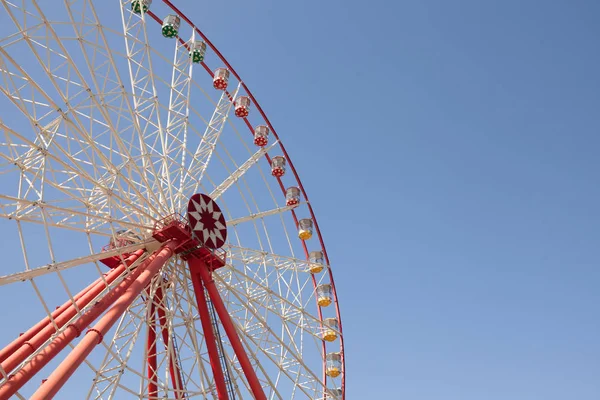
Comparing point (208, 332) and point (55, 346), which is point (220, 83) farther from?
point (55, 346)

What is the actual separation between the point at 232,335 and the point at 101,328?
4202 millimetres

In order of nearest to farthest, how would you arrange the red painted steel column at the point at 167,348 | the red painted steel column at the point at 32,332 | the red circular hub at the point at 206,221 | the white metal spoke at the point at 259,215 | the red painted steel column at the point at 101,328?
1. the red painted steel column at the point at 101,328
2. the red painted steel column at the point at 32,332
3. the red painted steel column at the point at 167,348
4. the red circular hub at the point at 206,221
5. the white metal spoke at the point at 259,215

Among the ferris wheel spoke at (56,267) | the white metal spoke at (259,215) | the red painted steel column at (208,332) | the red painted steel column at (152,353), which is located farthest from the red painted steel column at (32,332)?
the white metal spoke at (259,215)

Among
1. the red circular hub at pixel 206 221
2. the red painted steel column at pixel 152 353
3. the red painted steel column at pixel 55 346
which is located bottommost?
the red painted steel column at pixel 55 346

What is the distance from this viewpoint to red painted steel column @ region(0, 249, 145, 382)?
1296 centimetres

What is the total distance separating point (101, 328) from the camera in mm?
12734

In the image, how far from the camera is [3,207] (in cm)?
1457

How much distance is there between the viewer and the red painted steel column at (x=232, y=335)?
51.4 feet

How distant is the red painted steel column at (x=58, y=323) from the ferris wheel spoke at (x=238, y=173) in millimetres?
4731

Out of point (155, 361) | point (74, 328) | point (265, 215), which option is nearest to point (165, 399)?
point (155, 361)

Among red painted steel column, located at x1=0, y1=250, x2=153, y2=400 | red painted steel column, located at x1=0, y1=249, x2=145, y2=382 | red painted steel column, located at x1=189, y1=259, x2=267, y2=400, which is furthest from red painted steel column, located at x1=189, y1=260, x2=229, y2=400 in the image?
red painted steel column, located at x1=0, y1=250, x2=153, y2=400

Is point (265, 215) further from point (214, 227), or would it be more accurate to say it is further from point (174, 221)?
point (174, 221)

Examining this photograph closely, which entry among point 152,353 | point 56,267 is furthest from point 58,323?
point 152,353

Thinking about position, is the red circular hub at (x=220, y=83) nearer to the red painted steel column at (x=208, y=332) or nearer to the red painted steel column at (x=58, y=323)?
the red painted steel column at (x=208, y=332)
